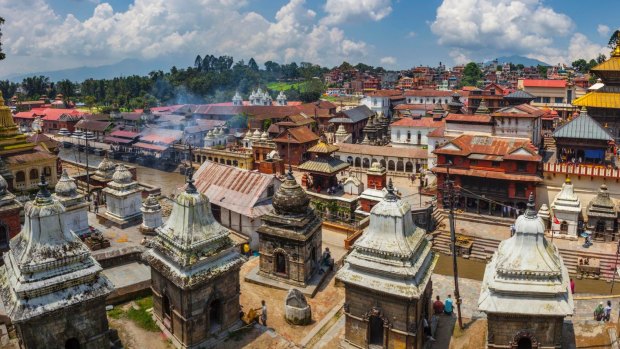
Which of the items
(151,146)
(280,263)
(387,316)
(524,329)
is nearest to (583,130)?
(280,263)

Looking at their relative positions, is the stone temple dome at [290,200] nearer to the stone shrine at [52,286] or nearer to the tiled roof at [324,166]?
the stone shrine at [52,286]

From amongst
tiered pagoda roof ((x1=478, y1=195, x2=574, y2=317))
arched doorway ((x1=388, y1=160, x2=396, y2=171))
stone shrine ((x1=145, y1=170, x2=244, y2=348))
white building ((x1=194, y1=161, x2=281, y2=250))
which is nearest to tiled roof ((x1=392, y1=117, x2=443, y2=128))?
arched doorway ((x1=388, y1=160, x2=396, y2=171))

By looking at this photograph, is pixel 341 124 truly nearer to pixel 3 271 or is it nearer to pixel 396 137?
pixel 396 137

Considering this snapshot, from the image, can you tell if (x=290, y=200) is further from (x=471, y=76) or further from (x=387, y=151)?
(x=471, y=76)

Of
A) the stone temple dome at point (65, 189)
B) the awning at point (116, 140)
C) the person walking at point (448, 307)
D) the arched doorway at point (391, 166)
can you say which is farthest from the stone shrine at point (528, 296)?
the awning at point (116, 140)

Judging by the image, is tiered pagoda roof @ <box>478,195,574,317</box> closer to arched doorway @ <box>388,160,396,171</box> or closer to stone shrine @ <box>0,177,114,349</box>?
stone shrine @ <box>0,177,114,349</box>

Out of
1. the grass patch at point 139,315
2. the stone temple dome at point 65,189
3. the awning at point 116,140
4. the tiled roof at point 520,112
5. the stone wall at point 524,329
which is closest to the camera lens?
the stone wall at point 524,329

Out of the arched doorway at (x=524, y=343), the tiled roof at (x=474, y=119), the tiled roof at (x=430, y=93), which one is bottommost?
the arched doorway at (x=524, y=343)
